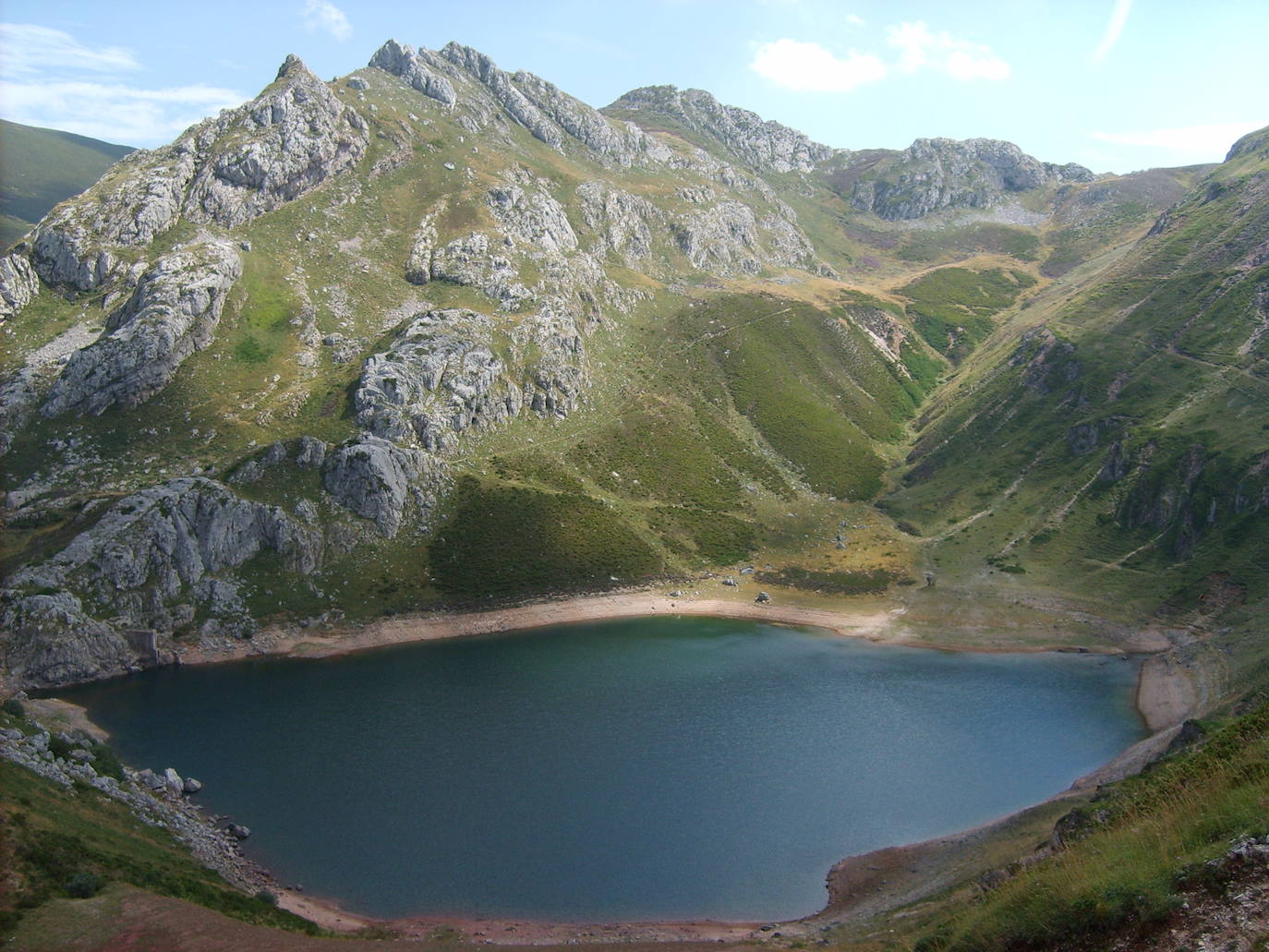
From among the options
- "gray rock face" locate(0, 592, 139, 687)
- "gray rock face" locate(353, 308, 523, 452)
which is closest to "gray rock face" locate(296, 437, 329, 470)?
"gray rock face" locate(353, 308, 523, 452)

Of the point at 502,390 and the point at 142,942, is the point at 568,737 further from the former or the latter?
the point at 502,390

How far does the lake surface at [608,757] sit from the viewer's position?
49.6 m

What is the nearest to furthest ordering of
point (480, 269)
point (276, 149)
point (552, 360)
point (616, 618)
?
point (616, 618)
point (552, 360)
point (276, 149)
point (480, 269)

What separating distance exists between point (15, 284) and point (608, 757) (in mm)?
123524

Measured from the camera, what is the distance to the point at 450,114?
195000mm

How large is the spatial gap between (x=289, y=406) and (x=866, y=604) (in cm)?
9041

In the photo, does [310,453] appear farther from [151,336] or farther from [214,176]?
[214,176]

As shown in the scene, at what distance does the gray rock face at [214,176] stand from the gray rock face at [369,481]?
199 ft

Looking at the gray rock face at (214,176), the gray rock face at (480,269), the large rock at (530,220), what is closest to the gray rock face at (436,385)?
the gray rock face at (480,269)

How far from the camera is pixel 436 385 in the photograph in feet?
399

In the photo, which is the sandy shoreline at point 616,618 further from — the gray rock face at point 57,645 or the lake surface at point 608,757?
the gray rock face at point 57,645

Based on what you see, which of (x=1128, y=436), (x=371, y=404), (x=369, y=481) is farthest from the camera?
(x=371, y=404)

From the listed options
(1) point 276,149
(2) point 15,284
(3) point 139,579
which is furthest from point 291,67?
(3) point 139,579

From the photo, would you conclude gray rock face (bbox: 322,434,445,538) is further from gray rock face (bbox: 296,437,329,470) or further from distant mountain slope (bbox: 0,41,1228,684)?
gray rock face (bbox: 296,437,329,470)
